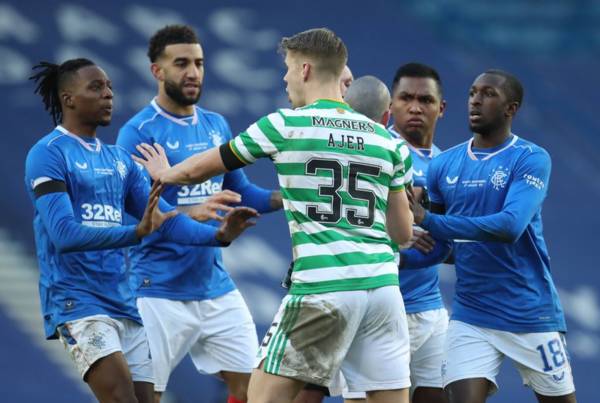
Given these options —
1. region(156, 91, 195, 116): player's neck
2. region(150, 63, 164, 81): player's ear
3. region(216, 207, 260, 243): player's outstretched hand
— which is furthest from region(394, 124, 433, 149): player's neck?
region(216, 207, 260, 243): player's outstretched hand

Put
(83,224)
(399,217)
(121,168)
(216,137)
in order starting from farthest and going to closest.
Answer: (216,137)
(121,168)
(83,224)
(399,217)

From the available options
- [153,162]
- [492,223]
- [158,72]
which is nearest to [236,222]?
[153,162]

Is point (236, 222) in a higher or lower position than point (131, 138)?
lower

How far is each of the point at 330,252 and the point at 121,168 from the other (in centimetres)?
185

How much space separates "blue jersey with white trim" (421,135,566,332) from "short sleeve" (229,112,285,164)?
1634 mm

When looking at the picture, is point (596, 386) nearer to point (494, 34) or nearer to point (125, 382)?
point (494, 34)

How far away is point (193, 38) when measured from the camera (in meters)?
8.75

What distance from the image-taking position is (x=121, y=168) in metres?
7.55

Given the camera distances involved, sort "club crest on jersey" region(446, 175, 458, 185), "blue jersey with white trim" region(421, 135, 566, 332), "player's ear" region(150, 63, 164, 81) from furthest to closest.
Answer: "player's ear" region(150, 63, 164, 81), "club crest on jersey" region(446, 175, 458, 185), "blue jersey with white trim" region(421, 135, 566, 332)

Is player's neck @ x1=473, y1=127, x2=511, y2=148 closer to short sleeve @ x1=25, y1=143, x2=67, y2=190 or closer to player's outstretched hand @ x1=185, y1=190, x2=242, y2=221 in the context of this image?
player's outstretched hand @ x1=185, y1=190, x2=242, y2=221

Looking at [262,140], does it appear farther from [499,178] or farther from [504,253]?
[504,253]

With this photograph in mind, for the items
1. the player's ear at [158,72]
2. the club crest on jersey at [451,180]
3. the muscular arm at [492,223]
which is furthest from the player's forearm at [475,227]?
the player's ear at [158,72]

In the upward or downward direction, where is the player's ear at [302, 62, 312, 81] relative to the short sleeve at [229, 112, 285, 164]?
upward

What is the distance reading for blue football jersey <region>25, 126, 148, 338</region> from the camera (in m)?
7.20
